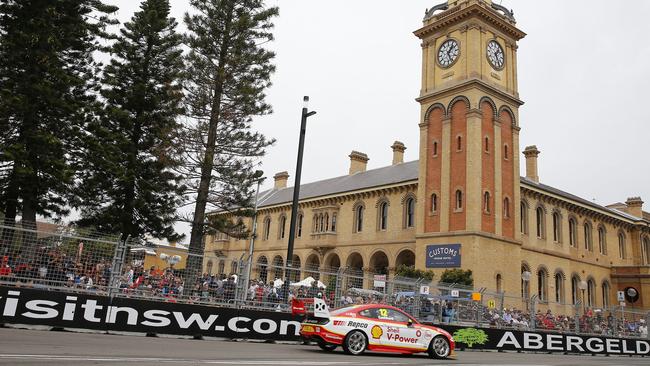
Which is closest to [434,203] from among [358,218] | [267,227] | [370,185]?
[370,185]

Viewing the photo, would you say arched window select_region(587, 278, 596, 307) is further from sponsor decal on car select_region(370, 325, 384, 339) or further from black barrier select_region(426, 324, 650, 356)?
sponsor decal on car select_region(370, 325, 384, 339)

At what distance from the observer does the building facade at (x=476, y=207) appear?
115 ft

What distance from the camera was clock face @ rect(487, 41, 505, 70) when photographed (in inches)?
1487

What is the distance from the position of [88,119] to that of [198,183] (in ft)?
17.3

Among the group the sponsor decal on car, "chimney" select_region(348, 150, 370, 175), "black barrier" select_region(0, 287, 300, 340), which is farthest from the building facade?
the sponsor decal on car

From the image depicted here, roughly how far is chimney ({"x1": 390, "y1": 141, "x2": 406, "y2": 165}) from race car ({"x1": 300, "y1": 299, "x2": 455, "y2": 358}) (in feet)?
122

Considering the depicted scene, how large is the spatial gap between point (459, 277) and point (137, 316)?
73.7 ft

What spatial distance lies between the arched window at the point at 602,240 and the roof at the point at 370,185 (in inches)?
73.1

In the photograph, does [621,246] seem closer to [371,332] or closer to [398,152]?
[398,152]

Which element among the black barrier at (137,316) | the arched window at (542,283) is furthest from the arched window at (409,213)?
the black barrier at (137,316)

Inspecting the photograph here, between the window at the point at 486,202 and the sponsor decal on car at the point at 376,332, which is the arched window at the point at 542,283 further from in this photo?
the sponsor decal on car at the point at 376,332

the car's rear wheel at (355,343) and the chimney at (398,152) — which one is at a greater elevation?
the chimney at (398,152)

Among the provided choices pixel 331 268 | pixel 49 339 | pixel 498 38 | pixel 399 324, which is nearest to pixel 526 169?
pixel 498 38

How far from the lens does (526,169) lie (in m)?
46.0
